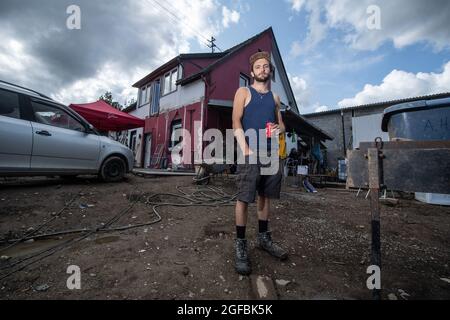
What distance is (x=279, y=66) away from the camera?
15.3 meters

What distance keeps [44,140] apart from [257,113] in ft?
13.2

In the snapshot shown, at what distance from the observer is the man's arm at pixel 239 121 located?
1.88 meters

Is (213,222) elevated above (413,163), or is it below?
below

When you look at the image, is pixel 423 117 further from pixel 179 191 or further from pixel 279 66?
pixel 279 66

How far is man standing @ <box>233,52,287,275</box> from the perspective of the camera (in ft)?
6.28

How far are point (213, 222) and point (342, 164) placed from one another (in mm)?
11456

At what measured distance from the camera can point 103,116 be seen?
824cm

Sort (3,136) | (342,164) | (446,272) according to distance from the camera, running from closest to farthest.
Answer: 1. (446,272)
2. (3,136)
3. (342,164)

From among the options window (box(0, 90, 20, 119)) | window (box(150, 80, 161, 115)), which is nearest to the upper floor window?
window (box(150, 80, 161, 115))

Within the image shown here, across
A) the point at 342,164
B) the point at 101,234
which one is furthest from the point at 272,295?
the point at 342,164

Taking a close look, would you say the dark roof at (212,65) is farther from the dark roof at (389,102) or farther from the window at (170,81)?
the dark roof at (389,102)

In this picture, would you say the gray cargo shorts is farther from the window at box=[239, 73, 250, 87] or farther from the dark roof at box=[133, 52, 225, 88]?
the dark roof at box=[133, 52, 225, 88]

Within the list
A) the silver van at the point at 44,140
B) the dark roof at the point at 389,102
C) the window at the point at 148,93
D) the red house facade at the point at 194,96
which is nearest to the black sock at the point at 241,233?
the silver van at the point at 44,140

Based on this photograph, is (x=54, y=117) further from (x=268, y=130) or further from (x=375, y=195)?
(x=375, y=195)
